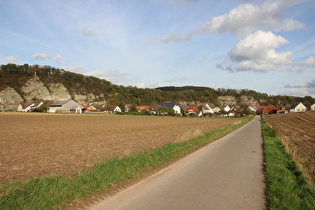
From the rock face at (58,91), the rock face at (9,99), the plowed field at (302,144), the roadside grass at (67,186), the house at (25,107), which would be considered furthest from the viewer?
the rock face at (58,91)

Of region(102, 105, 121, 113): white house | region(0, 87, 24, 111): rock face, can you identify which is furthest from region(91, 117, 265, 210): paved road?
region(0, 87, 24, 111): rock face

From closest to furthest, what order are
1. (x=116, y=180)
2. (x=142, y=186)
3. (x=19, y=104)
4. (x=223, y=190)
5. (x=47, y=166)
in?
1. (x=223, y=190)
2. (x=142, y=186)
3. (x=116, y=180)
4. (x=47, y=166)
5. (x=19, y=104)

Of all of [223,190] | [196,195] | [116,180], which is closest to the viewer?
[196,195]

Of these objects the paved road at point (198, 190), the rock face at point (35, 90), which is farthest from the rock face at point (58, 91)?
the paved road at point (198, 190)

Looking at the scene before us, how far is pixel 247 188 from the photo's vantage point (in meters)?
6.39

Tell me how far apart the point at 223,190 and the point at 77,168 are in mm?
5334

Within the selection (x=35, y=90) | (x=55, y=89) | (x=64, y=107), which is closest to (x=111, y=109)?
(x=64, y=107)

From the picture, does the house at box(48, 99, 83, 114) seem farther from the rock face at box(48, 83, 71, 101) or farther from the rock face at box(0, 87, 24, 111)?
the rock face at box(48, 83, 71, 101)

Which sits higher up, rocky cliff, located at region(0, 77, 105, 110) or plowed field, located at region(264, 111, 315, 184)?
rocky cliff, located at region(0, 77, 105, 110)

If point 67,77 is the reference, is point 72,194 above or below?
below

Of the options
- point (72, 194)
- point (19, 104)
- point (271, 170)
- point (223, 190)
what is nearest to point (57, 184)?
point (72, 194)

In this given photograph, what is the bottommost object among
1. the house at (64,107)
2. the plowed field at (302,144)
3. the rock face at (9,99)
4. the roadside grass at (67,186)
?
the plowed field at (302,144)

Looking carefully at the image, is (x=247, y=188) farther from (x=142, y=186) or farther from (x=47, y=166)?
(x=47, y=166)

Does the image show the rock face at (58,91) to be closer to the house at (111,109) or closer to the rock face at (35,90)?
the rock face at (35,90)
